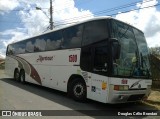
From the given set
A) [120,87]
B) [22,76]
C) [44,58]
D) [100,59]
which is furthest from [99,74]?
[22,76]

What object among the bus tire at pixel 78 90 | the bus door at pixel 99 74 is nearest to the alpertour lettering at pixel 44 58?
the bus tire at pixel 78 90

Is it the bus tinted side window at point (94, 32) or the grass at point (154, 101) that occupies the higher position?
the bus tinted side window at point (94, 32)

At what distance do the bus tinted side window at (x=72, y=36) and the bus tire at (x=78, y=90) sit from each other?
1647 mm

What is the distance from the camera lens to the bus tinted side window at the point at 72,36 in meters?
12.4

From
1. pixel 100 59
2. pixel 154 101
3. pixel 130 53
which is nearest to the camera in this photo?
pixel 100 59

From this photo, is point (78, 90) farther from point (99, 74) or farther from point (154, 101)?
point (154, 101)

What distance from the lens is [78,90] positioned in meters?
12.1

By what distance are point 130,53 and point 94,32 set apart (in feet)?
5.68

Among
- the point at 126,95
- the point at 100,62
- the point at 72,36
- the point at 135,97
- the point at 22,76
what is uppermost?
the point at 72,36

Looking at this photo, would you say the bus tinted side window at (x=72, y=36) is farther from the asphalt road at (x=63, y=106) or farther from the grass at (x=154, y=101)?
the grass at (x=154, y=101)

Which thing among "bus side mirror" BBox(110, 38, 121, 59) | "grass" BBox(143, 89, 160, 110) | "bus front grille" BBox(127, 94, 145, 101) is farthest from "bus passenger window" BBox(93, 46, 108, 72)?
"grass" BBox(143, 89, 160, 110)

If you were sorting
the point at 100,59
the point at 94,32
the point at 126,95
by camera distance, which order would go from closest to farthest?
the point at 126,95 < the point at 100,59 < the point at 94,32

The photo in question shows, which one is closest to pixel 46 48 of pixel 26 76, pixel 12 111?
pixel 26 76

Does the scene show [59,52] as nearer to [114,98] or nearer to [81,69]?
[81,69]
